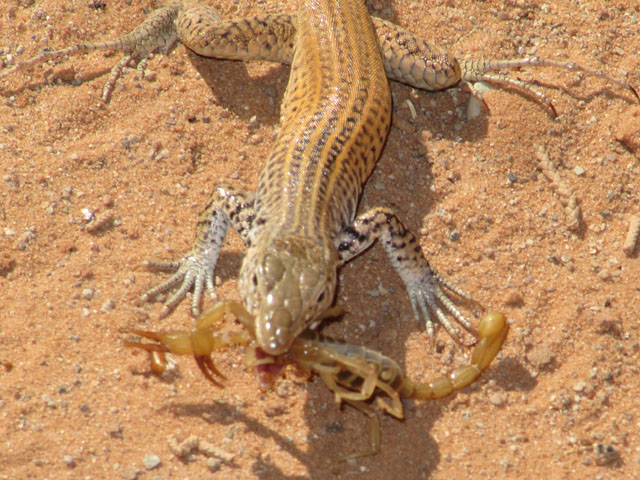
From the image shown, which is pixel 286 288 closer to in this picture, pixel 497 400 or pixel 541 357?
pixel 497 400

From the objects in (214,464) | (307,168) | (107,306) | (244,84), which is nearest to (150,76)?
(244,84)

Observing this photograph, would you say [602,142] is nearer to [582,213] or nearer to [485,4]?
[582,213]

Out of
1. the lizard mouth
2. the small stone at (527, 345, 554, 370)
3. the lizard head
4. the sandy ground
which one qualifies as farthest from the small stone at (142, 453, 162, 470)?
the small stone at (527, 345, 554, 370)

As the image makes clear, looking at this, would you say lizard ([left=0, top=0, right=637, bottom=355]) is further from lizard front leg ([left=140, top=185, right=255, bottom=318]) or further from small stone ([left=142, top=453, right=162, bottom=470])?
small stone ([left=142, top=453, right=162, bottom=470])

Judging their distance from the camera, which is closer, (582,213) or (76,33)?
(582,213)

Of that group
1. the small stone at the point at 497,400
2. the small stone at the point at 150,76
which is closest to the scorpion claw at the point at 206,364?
the small stone at the point at 497,400

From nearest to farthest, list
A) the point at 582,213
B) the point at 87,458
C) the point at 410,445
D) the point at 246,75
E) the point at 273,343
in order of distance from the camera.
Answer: the point at 273,343
the point at 87,458
the point at 410,445
the point at 582,213
the point at 246,75

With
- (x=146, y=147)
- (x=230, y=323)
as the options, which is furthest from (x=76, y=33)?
(x=230, y=323)

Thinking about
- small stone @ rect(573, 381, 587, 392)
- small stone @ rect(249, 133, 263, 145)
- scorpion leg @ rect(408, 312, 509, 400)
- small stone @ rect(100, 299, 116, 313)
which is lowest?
small stone @ rect(573, 381, 587, 392)
